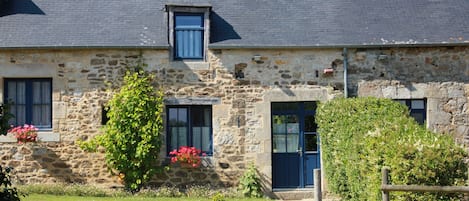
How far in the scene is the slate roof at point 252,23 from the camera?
566 inches

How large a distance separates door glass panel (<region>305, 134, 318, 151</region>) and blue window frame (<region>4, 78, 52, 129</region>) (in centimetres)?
587

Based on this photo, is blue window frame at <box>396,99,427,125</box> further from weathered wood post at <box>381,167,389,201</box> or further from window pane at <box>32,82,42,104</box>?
window pane at <box>32,82,42,104</box>

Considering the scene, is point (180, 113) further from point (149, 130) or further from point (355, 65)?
point (355, 65)

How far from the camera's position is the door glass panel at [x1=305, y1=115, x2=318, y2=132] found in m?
14.7

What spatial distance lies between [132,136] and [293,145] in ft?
12.1

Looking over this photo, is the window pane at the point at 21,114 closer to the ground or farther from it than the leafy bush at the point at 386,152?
farther from it

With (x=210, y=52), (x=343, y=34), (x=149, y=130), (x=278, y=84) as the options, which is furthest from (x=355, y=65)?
(x=149, y=130)

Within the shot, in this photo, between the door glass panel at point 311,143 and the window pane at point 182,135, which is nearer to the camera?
the window pane at point 182,135

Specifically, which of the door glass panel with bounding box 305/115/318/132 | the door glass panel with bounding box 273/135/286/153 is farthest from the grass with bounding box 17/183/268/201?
the door glass panel with bounding box 305/115/318/132

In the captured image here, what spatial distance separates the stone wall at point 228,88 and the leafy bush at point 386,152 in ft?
8.31

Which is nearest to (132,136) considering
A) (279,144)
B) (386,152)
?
(279,144)

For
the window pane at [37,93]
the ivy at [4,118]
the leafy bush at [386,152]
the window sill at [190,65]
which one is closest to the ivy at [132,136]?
the window sill at [190,65]

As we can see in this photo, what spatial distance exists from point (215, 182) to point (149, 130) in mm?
1888

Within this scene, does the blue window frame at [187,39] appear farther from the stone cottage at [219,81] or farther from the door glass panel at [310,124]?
the door glass panel at [310,124]
